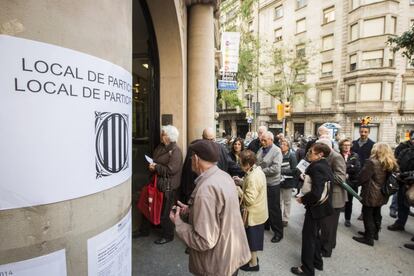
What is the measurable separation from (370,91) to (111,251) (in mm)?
29074

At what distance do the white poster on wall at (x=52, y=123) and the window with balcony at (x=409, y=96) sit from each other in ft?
100

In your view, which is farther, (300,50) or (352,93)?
(300,50)

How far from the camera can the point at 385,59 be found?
77.8ft

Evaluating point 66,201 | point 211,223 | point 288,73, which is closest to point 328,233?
point 211,223

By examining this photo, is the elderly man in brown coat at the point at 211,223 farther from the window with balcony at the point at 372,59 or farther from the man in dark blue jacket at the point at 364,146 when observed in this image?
the window with balcony at the point at 372,59

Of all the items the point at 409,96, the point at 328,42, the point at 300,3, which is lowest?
the point at 409,96

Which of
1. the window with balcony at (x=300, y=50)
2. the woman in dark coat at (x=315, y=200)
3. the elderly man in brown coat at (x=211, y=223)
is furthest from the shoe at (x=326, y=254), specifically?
the window with balcony at (x=300, y=50)

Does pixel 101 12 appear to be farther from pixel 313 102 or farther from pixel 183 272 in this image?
pixel 313 102

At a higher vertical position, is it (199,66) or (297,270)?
(199,66)

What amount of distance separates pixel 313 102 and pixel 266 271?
93.8 ft

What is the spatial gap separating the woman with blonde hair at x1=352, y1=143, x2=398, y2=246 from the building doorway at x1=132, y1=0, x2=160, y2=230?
12.7 feet

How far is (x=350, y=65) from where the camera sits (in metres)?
26.0

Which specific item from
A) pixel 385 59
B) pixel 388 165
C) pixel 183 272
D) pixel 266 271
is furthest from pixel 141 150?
pixel 385 59

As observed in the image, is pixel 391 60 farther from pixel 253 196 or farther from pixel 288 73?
pixel 253 196
